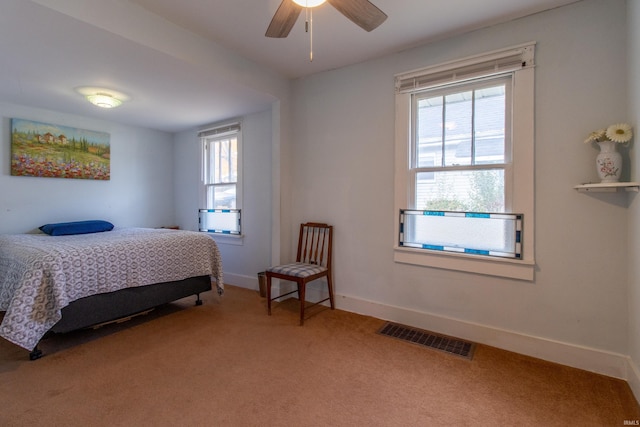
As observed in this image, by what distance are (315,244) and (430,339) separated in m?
1.47

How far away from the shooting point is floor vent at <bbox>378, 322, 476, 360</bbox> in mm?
2338

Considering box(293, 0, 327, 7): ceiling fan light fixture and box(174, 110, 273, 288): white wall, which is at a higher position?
box(293, 0, 327, 7): ceiling fan light fixture

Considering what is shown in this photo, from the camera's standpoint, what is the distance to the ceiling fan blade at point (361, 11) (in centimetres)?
162

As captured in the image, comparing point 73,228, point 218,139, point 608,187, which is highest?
point 218,139

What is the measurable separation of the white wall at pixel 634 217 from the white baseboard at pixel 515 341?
0.24 ft

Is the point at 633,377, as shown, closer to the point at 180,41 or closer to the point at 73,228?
the point at 180,41

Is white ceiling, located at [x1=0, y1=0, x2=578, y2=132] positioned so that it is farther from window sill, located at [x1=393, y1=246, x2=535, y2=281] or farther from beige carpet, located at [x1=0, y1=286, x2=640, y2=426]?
beige carpet, located at [x1=0, y1=286, x2=640, y2=426]

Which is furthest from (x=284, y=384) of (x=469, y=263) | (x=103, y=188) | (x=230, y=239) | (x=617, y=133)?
A: (x=103, y=188)

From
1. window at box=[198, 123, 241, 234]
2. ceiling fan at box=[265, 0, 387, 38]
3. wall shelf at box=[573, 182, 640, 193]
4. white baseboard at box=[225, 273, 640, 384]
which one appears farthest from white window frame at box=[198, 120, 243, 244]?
wall shelf at box=[573, 182, 640, 193]

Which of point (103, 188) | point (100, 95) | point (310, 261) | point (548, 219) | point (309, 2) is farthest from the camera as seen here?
point (103, 188)

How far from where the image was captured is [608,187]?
1905mm

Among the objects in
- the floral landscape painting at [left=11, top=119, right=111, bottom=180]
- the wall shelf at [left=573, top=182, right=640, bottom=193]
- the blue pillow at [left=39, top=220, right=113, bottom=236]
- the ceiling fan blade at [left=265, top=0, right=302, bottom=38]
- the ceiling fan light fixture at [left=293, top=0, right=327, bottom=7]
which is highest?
the ceiling fan blade at [left=265, top=0, right=302, bottom=38]

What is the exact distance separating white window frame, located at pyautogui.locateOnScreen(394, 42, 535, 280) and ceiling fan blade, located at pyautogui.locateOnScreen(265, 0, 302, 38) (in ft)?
4.35

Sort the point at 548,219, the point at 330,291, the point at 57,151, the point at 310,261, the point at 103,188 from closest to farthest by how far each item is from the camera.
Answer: the point at 548,219 → the point at 330,291 → the point at 310,261 → the point at 57,151 → the point at 103,188
